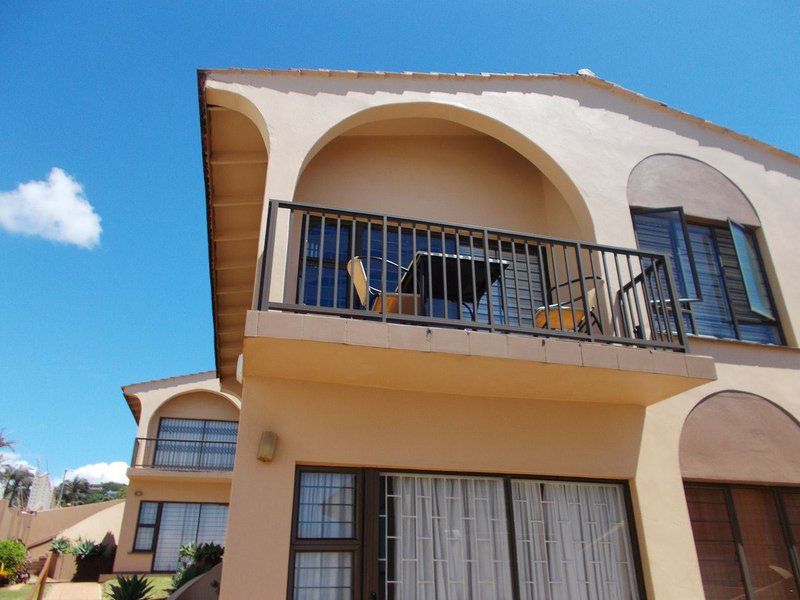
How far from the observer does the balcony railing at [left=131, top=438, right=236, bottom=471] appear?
20.5 metres

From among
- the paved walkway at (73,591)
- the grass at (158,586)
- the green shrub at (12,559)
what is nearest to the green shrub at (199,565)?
the grass at (158,586)

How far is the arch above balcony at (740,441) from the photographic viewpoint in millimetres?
5676

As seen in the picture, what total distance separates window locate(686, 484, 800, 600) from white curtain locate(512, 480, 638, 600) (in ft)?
2.86

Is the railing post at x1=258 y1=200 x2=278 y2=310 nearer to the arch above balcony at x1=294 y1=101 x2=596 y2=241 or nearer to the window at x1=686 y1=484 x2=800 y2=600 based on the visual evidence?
the arch above balcony at x1=294 y1=101 x2=596 y2=241

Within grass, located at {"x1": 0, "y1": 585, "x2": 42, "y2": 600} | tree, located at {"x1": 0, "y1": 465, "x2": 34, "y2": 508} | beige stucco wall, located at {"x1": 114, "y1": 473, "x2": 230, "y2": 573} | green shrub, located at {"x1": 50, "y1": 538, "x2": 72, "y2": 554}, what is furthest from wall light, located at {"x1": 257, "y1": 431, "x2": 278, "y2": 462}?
tree, located at {"x1": 0, "y1": 465, "x2": 34, "y2": 508}

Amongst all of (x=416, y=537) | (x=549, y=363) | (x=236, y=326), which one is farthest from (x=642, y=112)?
(x=236, y=326)

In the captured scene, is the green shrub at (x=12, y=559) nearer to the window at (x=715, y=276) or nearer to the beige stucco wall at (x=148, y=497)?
the beige stucco wall at (x=148, y=497)

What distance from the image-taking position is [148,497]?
66.7 ft

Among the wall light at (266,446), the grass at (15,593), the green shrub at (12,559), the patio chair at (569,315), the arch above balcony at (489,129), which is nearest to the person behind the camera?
the wall light at (266,446)

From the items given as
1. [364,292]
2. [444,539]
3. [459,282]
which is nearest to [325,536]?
[444,539]

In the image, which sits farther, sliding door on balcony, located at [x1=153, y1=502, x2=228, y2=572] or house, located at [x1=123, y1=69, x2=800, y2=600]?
sliding door on balcony, located at [x1=153, y1=502, x2=228, y2=572]

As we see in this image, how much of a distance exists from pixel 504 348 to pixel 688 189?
432 centimetres

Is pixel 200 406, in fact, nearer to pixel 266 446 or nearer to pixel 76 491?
pixel 266 446

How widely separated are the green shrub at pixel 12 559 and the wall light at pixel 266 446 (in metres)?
18.7
